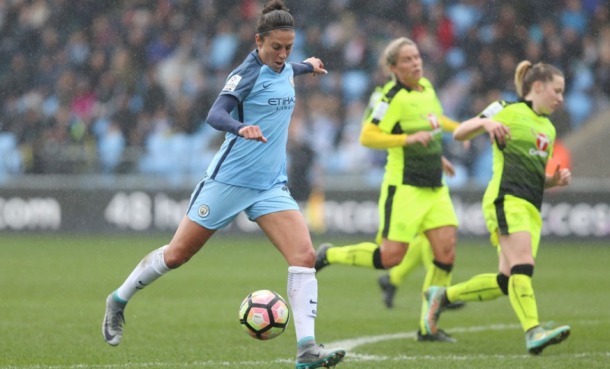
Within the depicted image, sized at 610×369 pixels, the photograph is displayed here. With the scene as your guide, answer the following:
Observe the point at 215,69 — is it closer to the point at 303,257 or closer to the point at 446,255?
the point at 446,255

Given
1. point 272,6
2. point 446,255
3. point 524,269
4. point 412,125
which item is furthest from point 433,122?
point 272,6

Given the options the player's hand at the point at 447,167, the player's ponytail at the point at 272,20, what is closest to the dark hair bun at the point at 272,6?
the player's ponytail at the point at 272,20

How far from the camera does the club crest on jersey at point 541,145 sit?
7.17 m

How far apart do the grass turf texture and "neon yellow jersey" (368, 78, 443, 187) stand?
1288 mm

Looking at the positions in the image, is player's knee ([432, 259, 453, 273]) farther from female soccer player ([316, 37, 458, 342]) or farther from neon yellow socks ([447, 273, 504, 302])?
neon yellow socks ([447, 273, 504, 302])

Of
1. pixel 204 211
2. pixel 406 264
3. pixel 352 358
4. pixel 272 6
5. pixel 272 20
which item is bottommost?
pixel 352 358

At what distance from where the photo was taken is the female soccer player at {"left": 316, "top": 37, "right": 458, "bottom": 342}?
8148 mm

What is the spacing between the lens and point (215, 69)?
2064cm

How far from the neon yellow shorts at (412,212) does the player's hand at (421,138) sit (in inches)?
21.5

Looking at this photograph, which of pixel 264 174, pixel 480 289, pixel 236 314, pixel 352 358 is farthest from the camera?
pixel 236 314

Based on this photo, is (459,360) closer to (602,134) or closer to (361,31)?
(602,134)

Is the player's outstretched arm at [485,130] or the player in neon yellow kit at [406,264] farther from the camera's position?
the player in neon yellow kit at [406,264]

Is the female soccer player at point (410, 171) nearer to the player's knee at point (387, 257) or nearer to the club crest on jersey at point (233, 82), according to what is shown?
the player's knee at point (387, 257)

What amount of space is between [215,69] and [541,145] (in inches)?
554
